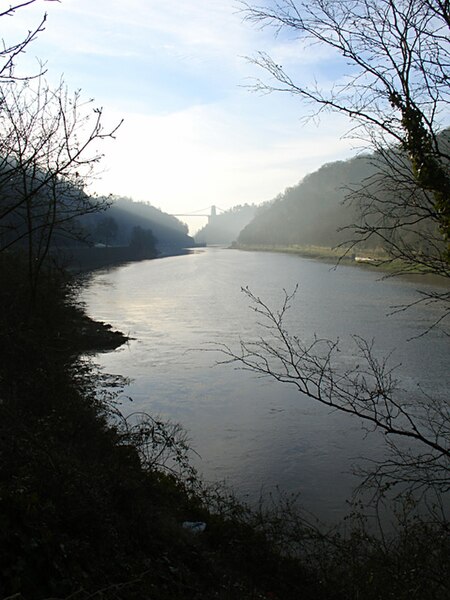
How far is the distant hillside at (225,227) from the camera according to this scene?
164625 mm

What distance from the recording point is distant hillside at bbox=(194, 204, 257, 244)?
6481 inches

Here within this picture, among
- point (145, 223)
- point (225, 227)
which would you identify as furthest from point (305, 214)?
point (225, 227)

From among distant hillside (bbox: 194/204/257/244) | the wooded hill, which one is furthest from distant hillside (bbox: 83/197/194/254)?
the wooded hill

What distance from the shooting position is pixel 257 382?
10.8m

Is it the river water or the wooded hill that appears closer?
the river water

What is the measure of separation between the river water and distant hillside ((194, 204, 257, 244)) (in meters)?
130

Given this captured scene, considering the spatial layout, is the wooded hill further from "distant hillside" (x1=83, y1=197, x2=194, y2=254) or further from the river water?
the river water

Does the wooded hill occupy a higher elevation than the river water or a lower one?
higher

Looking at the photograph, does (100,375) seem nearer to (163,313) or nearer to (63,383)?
(63,383)

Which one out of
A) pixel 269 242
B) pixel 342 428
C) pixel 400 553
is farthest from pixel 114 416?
pixel 269 242

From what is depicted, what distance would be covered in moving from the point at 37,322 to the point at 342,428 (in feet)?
20.1

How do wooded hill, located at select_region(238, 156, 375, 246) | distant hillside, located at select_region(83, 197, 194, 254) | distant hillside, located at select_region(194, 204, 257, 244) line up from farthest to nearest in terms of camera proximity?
distant hillside, located at select_region(194, 204, 257, 244) → distant hillside, located at select_region(83, 197, 194, 254) → wooded hill, located at select_region(238, 156, 375, 246)

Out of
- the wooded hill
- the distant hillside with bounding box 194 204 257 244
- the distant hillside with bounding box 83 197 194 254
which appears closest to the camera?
the wooded hill

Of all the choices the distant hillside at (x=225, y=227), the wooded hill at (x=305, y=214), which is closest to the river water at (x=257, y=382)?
the wooded hill at (x=305, y=214)
